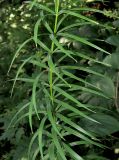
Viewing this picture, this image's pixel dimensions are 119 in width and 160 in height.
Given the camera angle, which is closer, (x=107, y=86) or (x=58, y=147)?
(x=58, y=147)

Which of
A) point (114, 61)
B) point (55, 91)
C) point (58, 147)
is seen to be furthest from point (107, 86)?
point (58, 147)

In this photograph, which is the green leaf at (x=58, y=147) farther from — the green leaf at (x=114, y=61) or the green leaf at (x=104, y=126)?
the green leaf at (x=114, y=61)

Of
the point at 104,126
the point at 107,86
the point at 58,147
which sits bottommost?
the point at 104,126

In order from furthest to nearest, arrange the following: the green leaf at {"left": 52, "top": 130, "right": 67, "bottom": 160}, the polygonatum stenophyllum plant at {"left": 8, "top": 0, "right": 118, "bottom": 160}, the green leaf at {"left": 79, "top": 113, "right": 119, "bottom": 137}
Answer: the green leaf at {"left": 79, "top": 113, "right": 119, "bottom": 137} → the green leaf at {"left": 52, "top": 130, "right": 67, "bottom": 160} → the polygonatum stenophyllum plant at {"left": 8, "top": 0, "right": 118, "bottom": 160}

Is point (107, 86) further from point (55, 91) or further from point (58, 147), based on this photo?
point (58, 147)

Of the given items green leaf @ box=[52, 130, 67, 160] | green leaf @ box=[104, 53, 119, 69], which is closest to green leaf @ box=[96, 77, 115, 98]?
green leaf @ box=[104, 53, 119, 69]

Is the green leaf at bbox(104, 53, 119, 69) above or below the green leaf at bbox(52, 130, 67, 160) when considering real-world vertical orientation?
above

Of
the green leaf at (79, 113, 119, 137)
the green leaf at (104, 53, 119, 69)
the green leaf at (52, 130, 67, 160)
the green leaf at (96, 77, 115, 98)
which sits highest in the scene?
the green leaf at (104, 53, 119, 69)

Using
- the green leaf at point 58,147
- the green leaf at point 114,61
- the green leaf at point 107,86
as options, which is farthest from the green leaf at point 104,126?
the green leaf at point 58,147

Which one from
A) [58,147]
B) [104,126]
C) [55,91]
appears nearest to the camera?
[58,147]

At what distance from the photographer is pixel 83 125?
229 centimetres

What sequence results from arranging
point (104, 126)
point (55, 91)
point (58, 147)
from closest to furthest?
point (58, 147) < point (55, 91) < point (104, 126)

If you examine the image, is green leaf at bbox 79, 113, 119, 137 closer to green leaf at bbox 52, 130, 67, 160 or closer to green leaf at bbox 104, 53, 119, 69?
green leaf at bbox 104, 53, 119, 69

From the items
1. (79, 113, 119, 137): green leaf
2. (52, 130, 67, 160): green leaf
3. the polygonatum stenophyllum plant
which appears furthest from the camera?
(79, 113, 119, 137): green leaf
